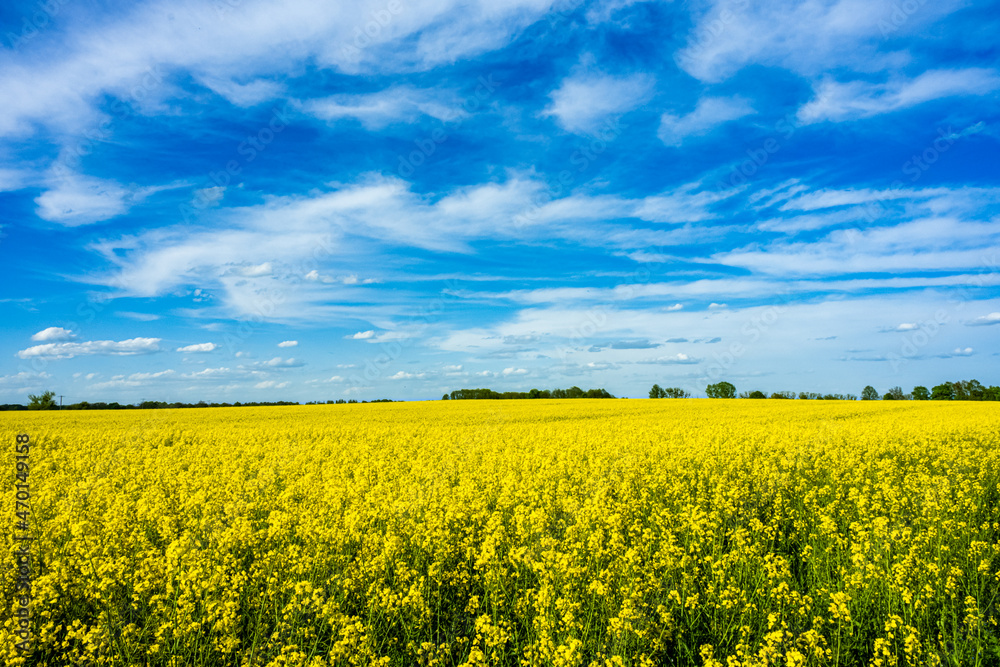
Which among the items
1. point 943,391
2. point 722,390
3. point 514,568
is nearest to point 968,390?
point 943,391

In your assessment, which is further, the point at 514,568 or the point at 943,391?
the point at 943,391

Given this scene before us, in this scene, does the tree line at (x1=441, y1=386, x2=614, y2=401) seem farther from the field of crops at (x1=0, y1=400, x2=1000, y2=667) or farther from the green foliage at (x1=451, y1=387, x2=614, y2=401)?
the field of crops at (x1=0, y1=400, x2=1000, y2=667)

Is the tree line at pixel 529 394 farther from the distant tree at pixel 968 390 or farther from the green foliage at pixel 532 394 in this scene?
the distant tree at pixel 968 390

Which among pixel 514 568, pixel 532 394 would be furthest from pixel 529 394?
pixel 514 568

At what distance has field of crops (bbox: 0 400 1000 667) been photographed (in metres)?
4.27

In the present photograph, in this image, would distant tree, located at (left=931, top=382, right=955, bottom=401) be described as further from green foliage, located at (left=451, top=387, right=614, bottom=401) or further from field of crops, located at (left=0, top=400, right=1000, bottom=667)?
field of crops, located at (left=0, top=400, right=1000, bottom=667)

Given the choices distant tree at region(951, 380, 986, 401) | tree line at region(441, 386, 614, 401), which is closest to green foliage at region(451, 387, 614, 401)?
tree line at region(441, 386, 614, 401)

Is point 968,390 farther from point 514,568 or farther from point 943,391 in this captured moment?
point 514,568

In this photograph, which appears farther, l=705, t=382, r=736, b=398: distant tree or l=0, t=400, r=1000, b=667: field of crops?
l=705, t=382, r=736, b=398: distant tree

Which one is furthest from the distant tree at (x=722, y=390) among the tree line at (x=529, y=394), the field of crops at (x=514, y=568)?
the field of crops at (x=514, y=568)

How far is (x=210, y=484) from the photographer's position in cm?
923

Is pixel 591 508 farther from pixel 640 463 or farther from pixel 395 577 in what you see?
pixel 640 463

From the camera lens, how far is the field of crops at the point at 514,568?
4273mm

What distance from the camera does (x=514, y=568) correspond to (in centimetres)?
571
